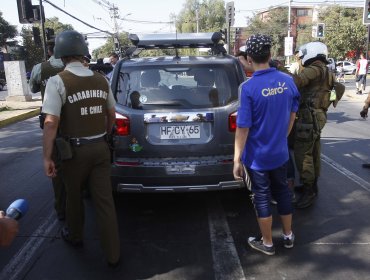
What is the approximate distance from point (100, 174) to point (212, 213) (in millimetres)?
1656

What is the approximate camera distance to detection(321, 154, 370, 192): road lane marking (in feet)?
17.7

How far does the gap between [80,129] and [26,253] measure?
4.28 ft

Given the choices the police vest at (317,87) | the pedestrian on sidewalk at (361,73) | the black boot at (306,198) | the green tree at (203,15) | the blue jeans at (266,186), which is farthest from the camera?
the green tree at (203,15)

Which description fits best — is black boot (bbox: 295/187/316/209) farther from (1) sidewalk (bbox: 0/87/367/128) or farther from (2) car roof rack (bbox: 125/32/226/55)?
(1) sidewalk (bbox: 0/87/367/128)

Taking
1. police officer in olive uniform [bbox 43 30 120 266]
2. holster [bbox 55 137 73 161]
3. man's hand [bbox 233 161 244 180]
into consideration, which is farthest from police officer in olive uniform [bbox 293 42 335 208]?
holster [bbox 55 137 73 161]

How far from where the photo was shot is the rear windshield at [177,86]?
4195 millimetres

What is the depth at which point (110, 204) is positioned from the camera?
337 cm

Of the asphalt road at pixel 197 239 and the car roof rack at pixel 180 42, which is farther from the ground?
the car roof rack at pixel 180 42

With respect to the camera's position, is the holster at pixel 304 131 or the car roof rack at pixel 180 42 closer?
the holster at pixel 304 131

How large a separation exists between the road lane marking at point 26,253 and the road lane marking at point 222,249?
5.16 feet

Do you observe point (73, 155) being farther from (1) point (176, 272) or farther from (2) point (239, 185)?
(2) point (239, 185)

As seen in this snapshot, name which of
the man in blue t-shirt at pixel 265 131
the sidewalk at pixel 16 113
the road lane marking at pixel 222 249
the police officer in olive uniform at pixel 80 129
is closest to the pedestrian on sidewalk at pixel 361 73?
the sidewalk at pixel 16 113

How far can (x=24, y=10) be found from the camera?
13.5m

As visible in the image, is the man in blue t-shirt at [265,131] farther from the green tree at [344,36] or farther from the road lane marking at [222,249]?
the green tree at [344,36]
